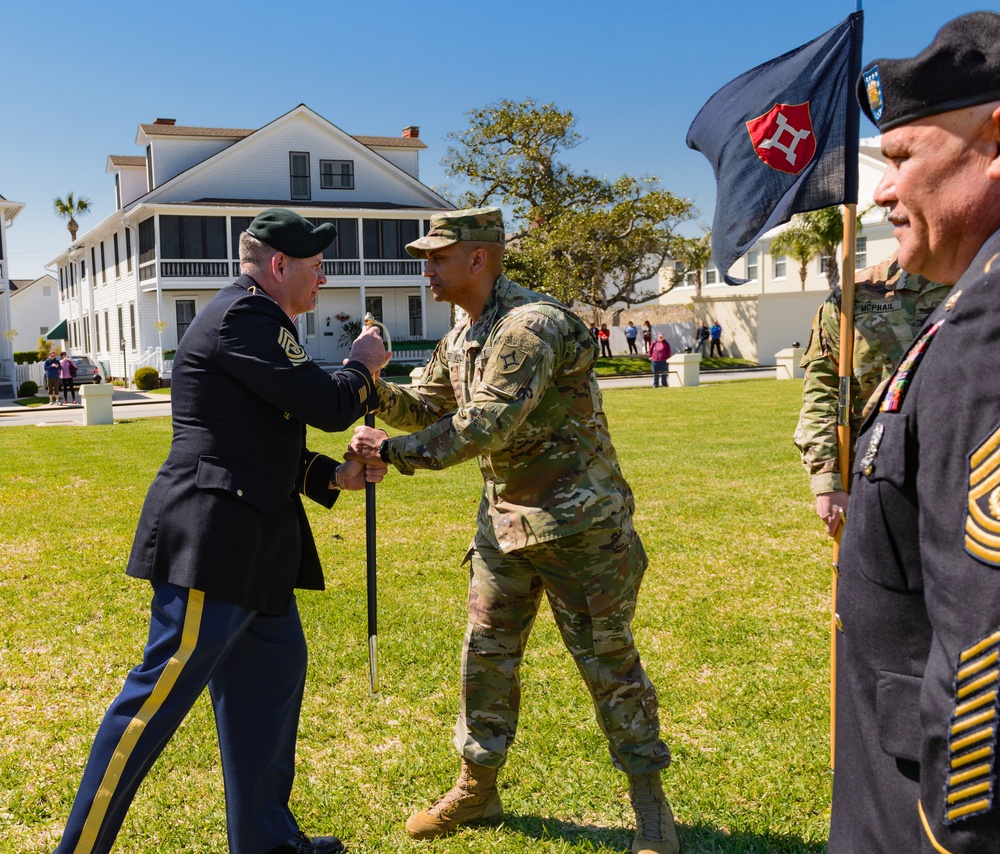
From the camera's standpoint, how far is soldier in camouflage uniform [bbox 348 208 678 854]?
11.5 ft

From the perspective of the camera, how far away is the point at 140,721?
10.5 ft

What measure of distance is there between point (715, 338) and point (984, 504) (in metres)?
46.7

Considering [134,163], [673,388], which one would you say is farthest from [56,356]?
[673,388]

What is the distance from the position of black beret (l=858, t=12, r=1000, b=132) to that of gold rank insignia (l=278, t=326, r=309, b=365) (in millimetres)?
2209

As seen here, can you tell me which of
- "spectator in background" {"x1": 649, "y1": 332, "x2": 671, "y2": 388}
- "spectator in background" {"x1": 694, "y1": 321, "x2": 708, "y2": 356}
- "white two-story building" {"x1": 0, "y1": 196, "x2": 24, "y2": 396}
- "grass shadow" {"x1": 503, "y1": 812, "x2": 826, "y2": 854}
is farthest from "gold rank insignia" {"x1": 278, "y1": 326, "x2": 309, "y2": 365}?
"spectator in background" {"x1": 694, "y1": 321, "x2": 708, "y2": 356}

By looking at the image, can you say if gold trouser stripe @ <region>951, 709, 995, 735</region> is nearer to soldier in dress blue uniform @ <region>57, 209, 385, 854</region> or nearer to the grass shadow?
soldier in dress blue uniform @ <region>57, 209, 385, 854</region>

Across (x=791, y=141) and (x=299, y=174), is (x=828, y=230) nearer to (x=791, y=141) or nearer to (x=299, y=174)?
(x=299, y=174)

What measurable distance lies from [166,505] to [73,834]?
1128 mm

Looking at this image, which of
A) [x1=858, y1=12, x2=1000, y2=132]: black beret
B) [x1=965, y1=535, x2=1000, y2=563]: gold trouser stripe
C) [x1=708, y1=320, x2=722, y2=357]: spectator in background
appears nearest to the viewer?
[x1=965, y1=535, x2=1000, y2=563]: gold trouser stripe

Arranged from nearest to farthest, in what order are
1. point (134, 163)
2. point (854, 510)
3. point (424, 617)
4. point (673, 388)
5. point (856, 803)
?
point (854, 510)
point (856, 803)
point (424, 617)
point (673, 388)
point (134, 163)

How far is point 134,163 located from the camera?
144 ft

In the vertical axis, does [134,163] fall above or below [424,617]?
above

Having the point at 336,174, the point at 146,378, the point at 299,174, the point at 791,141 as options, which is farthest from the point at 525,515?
the point at 336,174

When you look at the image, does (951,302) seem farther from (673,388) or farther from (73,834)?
(673,388)
